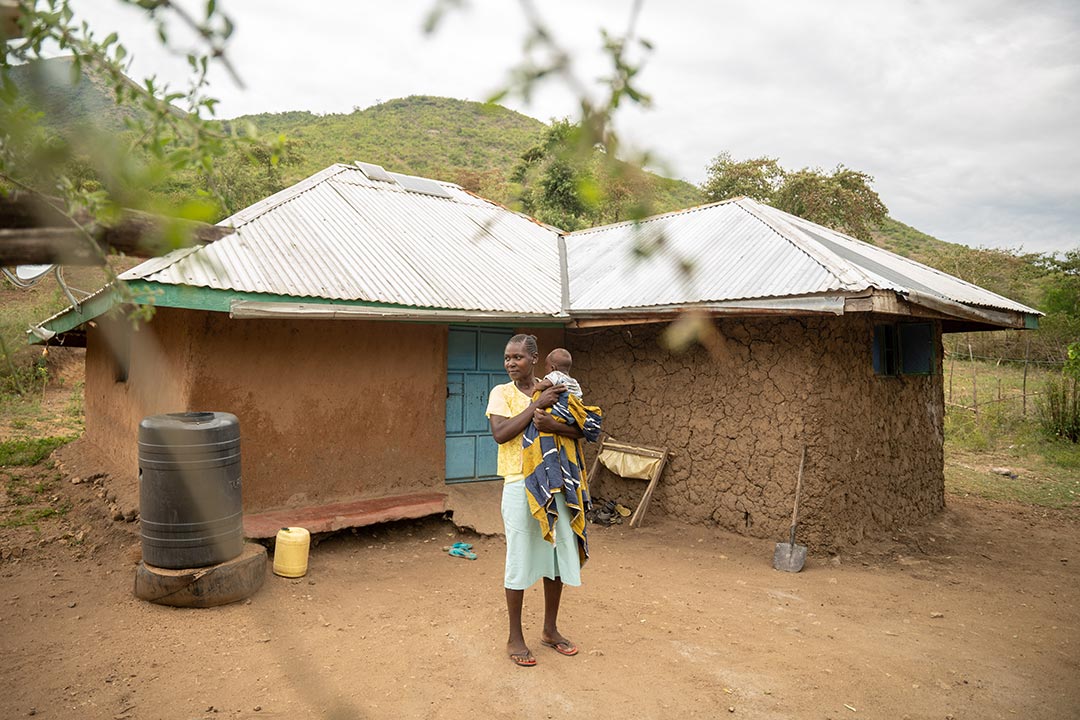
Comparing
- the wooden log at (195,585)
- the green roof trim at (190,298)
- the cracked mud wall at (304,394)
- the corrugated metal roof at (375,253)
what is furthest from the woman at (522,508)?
the cracked mud wall at (304,394)

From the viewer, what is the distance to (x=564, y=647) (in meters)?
3.94

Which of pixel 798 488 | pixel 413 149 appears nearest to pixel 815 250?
pixel 798 488

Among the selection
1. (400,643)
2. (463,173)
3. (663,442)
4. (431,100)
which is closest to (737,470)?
(663,442)

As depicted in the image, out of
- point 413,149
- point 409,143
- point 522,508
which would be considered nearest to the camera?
point 522,508

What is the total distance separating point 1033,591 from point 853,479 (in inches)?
62.7

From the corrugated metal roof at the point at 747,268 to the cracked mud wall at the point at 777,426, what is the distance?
0.47 m

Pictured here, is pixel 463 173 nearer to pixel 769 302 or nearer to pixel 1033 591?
pixel 769 302

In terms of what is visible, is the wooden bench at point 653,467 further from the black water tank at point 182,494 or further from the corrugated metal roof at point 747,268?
the black water tank at point 182,494

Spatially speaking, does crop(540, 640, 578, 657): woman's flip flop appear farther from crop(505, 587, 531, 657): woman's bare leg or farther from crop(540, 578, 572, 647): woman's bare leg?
crop(505, 587, 531, 657): woman's bare leg

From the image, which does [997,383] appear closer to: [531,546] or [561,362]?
[561,362]

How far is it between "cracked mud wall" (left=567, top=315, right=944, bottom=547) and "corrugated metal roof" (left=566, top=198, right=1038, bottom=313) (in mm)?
472

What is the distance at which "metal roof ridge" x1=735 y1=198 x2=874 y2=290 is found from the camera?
18.2ft

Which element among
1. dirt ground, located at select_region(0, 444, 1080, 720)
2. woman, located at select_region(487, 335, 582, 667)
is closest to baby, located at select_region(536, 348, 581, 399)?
woman, located at select_region(487, 335, 582, 667)

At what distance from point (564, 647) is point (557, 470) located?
1170 millimetres
